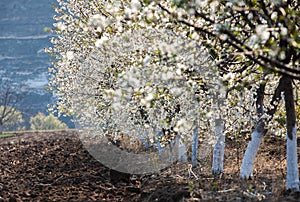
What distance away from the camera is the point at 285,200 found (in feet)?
26.5

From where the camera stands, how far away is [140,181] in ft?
45.1

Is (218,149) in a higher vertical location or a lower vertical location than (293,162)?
higher

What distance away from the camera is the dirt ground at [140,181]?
369 inches

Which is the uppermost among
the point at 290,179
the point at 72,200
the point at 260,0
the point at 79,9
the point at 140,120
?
the point at 79,9

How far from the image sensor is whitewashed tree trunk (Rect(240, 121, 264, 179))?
33.8 ft

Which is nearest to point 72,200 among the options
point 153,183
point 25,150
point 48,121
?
point 153,183

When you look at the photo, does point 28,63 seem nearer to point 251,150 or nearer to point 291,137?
point 251,150

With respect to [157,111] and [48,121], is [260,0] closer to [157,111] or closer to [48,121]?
[157,111]

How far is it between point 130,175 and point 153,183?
239 centimetres

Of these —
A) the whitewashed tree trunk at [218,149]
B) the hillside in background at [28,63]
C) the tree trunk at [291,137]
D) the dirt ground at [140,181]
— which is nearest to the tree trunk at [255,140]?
the dirt ground at [140,181]

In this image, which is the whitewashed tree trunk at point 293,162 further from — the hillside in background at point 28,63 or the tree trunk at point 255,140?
the hillside in background at point 28,63

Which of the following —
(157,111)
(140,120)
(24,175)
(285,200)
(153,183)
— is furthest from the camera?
(24,175)

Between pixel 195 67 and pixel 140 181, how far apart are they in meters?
5.97

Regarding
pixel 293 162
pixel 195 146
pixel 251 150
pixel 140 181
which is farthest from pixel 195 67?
pixel 140 181
